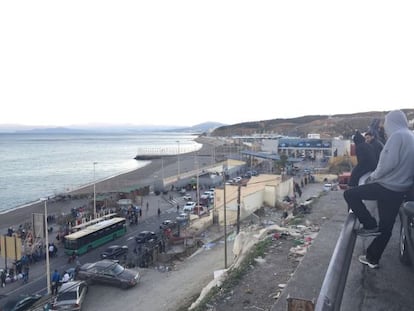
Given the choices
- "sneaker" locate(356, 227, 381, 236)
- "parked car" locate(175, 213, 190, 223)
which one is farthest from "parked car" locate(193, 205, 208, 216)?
"sneaker" locate(356, 227, 381, 236)

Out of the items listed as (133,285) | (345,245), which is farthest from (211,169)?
(345,245)

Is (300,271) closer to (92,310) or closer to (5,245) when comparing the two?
(92,310)

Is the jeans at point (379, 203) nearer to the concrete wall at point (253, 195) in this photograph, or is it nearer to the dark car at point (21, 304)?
the dark car at point (21, 304)

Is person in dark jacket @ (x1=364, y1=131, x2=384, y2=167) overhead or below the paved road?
overhead

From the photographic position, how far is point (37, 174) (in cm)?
6181

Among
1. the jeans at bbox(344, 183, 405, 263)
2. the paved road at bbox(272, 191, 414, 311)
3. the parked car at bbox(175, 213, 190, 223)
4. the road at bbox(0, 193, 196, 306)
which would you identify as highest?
the jeans at bbox(344, 183, 405, 263)

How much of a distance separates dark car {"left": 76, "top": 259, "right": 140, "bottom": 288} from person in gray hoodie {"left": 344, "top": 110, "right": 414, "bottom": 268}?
11223 mm

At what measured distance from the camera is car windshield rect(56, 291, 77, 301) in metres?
11.3

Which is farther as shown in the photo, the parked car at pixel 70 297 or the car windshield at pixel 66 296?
the car windshield at pixel 66 296

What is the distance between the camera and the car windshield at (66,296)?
37.0 feet

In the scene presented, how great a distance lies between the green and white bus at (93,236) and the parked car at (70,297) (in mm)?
6637

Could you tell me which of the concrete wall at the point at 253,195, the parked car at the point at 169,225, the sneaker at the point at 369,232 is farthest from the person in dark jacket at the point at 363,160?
the parked car at the point at 169,225

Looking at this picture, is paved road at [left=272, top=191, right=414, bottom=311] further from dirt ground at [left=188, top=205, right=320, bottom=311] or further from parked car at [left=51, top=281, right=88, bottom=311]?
parked car at [left=51, top=281, right=88, bottom=311]

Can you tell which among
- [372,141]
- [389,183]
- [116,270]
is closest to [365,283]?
[389,183]
